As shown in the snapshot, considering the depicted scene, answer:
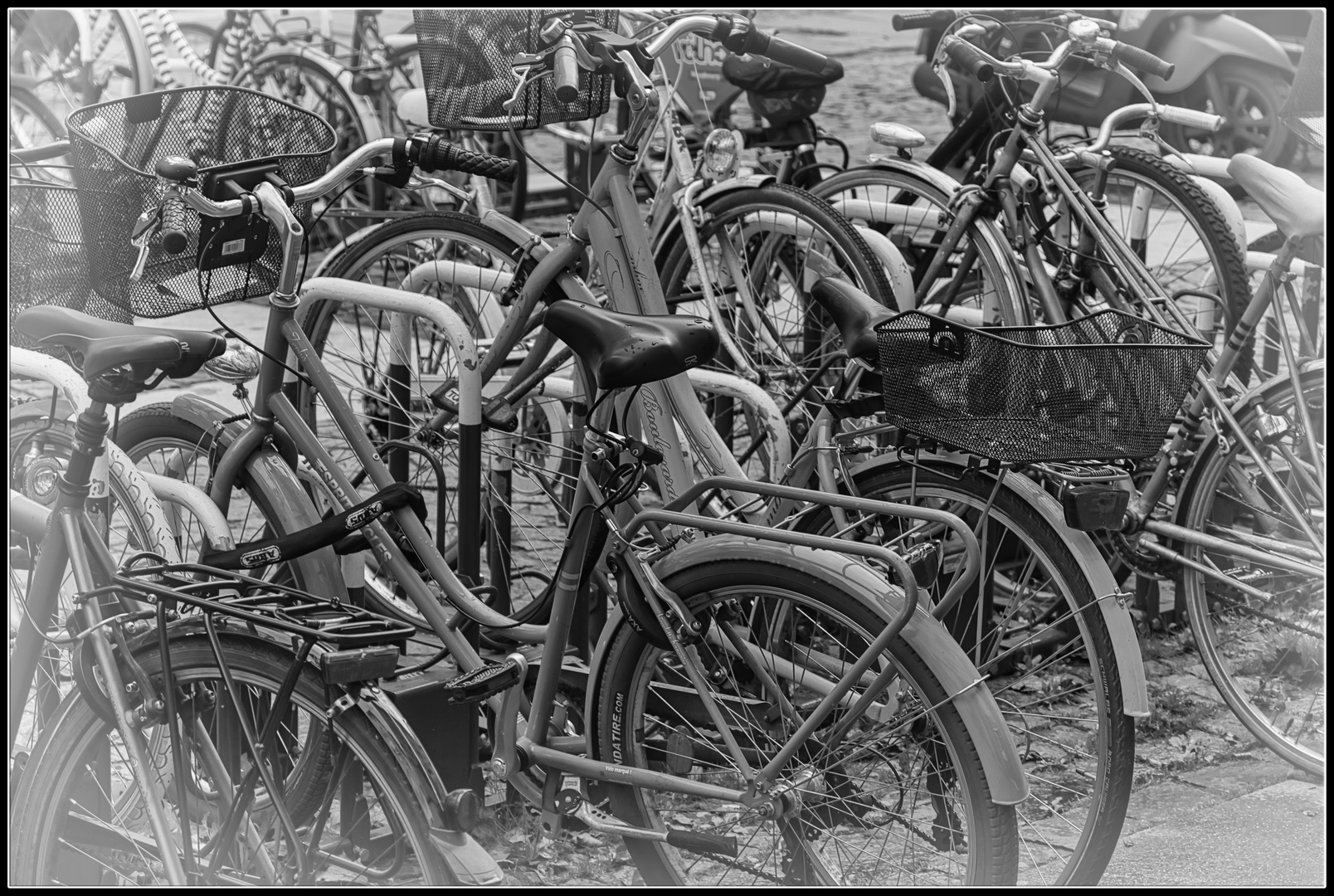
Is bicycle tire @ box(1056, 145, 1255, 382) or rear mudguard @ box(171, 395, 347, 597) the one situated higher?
bicycle tire @ box(1056, 145, 1255, 382)

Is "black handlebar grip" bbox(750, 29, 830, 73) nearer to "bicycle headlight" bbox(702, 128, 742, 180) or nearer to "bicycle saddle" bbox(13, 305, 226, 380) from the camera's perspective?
"bicycle headlight" bbox(702, 128, 742, 180)

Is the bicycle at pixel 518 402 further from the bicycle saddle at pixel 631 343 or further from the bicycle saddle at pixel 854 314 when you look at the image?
the bicycle saddle at pixel 854 314

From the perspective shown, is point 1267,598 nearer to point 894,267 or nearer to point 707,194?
point 894,267

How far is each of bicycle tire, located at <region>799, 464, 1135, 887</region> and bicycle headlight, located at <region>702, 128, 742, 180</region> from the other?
1271 mm

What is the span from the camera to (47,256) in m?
3.04

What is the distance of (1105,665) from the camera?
2.99 metres

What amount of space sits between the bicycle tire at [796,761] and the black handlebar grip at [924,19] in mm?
2255

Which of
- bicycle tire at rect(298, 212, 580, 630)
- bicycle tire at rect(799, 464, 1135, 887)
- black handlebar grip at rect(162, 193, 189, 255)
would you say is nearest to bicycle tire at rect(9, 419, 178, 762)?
black handlebar grip at rect(162, 193, 189, 255)

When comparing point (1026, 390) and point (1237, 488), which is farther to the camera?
point (1237, 488)

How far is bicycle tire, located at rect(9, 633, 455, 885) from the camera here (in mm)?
2326

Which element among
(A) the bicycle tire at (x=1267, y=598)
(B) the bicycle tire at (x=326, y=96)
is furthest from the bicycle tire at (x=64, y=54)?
(A) the bicycle tire at (x=1267, y=598)

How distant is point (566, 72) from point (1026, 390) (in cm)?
117

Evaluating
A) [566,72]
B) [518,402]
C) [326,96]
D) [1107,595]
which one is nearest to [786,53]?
[566,72]

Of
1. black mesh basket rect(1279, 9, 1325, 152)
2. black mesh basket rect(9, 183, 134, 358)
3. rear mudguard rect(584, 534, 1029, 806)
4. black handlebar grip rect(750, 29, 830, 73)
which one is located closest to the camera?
rear mudguard rect(584, 534, 1029, 806)
